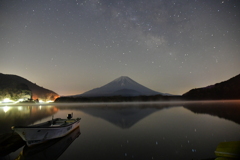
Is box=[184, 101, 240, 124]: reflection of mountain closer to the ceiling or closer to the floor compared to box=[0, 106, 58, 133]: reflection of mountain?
closer to the floor

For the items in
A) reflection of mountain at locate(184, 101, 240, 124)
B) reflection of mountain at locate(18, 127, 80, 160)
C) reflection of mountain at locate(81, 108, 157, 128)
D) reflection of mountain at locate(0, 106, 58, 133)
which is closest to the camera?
reflection of mountain at locate(18, 127, 80, 160)

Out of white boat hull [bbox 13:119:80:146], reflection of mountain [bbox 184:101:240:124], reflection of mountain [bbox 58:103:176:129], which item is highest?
white boat hull [bbox 13:119:80:146]

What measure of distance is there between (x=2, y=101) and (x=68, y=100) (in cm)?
5791

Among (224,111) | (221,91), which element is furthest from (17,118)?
(221,91)

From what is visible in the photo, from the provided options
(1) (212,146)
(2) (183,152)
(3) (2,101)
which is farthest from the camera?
(3) (2,101)

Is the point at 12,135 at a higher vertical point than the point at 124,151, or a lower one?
higher

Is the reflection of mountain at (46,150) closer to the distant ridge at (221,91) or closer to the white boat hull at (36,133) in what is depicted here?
the white boat hull at (36,133)

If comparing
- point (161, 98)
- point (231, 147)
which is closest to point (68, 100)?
point (161, 98)

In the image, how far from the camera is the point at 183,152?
9.15 meters

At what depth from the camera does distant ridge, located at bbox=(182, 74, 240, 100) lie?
165 meters

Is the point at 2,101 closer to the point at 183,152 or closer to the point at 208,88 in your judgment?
the point at 183,152

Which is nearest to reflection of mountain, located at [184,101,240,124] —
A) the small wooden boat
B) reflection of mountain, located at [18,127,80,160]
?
reflection of mountain, located at [18,127,80,160]

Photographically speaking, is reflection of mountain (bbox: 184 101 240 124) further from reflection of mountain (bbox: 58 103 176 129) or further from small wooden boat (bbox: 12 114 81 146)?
small wooden boat (bbox: 12 114 81 146)

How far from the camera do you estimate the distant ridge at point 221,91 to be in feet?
540
